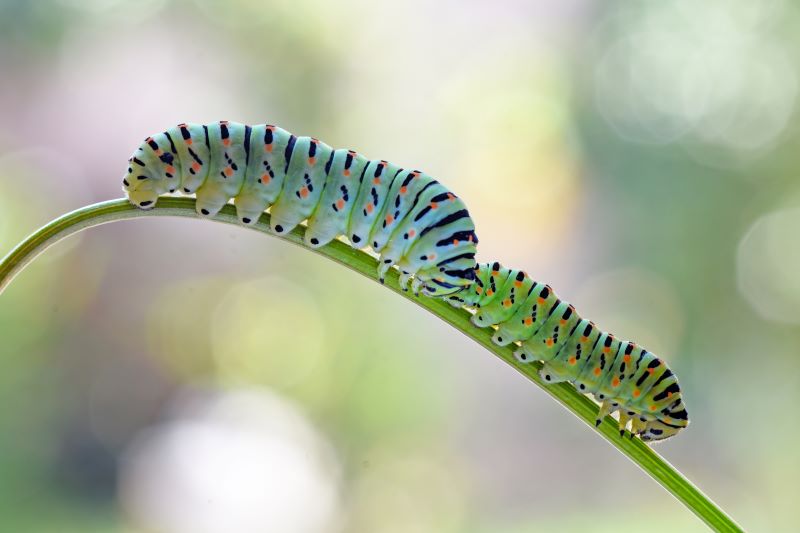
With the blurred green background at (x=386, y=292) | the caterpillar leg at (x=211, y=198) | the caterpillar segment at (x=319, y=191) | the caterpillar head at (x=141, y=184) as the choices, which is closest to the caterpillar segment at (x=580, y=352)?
the caterpillar segment at (x=319, y=191)

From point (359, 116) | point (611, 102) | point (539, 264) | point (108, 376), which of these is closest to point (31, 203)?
point (108, 376)

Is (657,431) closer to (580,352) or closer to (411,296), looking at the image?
(580,352)

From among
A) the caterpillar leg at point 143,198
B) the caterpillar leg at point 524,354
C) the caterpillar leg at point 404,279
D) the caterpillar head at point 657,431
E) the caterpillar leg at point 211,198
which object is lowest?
the caterpillar leg at point 143,198

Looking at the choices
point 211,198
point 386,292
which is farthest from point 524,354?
point 386,292

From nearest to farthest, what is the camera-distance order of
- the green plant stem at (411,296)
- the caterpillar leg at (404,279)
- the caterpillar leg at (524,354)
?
the green plant stem at (411,296), the caterpillar leg at (404,279), the caterpillar leg at (524,354)

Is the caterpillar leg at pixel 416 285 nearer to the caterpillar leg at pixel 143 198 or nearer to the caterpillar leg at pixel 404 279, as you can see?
the caterpillar leg at pixel 404 279

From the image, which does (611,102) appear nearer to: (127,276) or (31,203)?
(127,276)

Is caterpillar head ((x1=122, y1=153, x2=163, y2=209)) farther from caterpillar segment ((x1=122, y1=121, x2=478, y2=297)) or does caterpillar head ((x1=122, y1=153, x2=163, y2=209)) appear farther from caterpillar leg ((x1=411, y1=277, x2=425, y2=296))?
caterpillar leg ((x1=411, y1=277, x2=425, y2=296))
